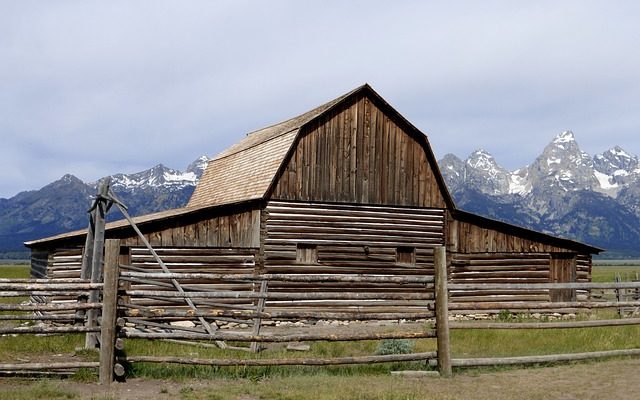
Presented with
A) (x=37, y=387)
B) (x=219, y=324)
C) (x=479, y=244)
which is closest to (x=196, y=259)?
(x=219, y=324)

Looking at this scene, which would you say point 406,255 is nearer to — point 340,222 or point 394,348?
point 340,222

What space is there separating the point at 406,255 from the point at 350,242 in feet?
7.36

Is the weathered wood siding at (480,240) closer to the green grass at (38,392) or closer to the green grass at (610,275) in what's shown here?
the green grass at (610,275)

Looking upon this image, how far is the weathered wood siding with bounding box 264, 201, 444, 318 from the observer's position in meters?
22.3

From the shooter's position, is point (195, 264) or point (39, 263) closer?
point (195, 264)

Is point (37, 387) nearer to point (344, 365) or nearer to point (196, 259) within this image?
point (344, 365)

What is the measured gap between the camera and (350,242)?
23.0 m

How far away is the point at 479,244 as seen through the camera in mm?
24766

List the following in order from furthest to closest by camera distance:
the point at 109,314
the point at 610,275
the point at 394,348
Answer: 1. the point at 610,275
2. the point at 394,348
3. the point at 109,314

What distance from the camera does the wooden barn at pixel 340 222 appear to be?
2128 centimetres

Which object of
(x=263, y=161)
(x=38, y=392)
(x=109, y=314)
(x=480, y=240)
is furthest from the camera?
(x=480, y=240)

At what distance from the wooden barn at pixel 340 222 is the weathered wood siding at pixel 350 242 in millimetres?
36

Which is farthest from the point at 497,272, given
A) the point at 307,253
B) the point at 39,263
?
the point at 39,263

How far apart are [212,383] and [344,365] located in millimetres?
2331
